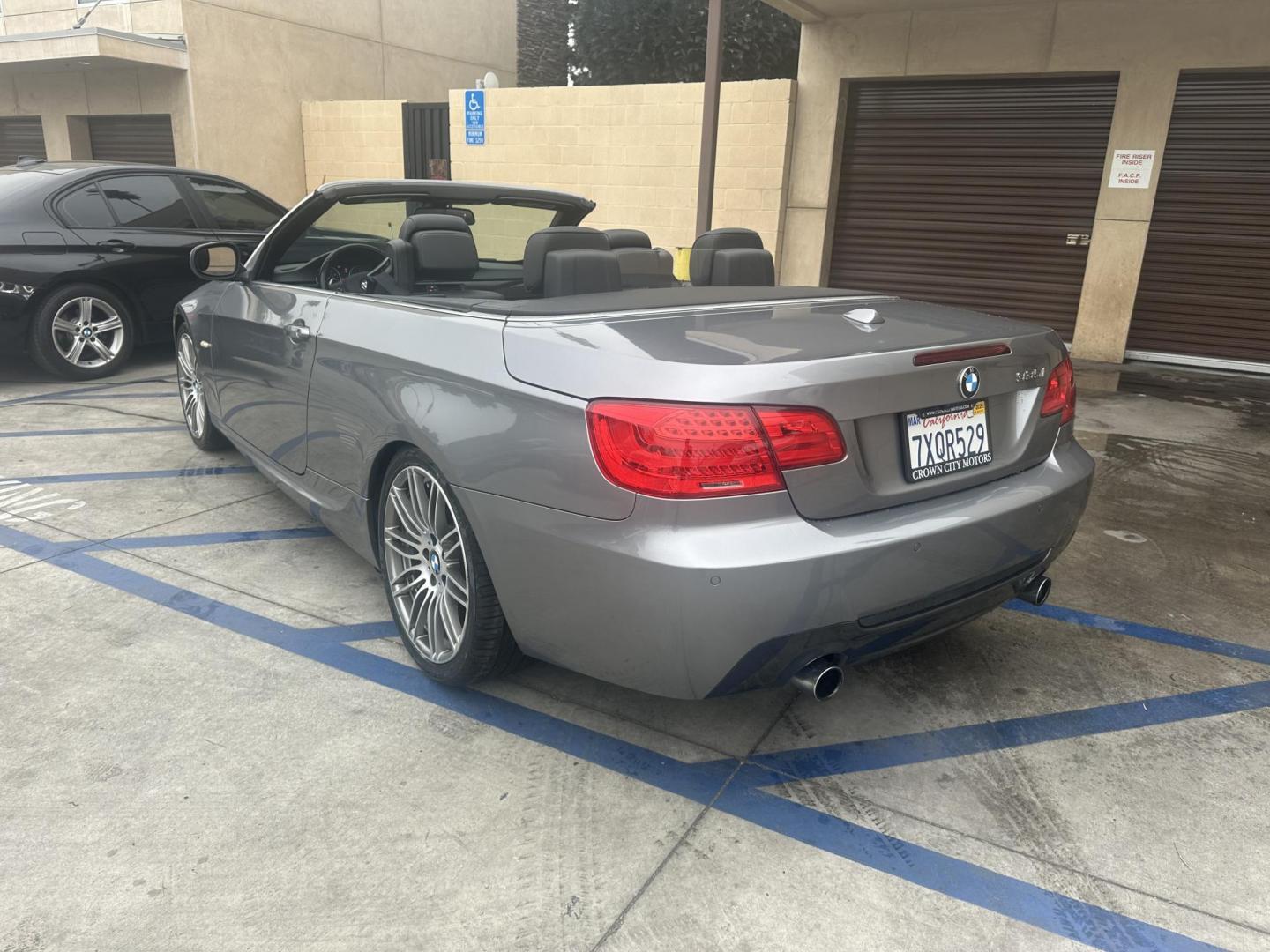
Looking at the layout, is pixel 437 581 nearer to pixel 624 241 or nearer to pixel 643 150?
pixel 624 241

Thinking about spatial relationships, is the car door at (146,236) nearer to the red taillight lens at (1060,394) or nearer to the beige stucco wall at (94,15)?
the red taillight lens at (1060,394)

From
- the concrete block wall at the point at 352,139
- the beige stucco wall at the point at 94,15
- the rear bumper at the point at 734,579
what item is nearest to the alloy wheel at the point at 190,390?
the rear bumper at the point at 734,579

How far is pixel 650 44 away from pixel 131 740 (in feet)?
63.4

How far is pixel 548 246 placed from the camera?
3.23m

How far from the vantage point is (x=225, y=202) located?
7.98m

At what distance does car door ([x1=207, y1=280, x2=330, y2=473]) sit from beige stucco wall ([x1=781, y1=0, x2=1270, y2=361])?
776 cm

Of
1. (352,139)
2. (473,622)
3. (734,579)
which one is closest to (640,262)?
(473,622)

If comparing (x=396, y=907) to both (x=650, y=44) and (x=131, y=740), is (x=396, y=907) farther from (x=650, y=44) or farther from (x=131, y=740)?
(x=650, y=44)

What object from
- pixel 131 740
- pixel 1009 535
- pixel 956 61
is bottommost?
pixel 131 740

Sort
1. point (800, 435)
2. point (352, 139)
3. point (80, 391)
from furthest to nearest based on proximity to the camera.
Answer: point (352, 139)
point (80, 391)
point (800, 435)

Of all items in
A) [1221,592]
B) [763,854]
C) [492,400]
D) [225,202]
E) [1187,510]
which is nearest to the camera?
[763,854]

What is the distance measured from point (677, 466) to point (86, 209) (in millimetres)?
6892

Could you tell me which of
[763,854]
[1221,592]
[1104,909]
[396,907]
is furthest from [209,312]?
[1221,592]

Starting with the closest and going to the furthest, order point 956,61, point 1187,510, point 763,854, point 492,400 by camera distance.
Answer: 1. point 763,854
2. point 492,400
3. point 1187,510
4. point 956,61
